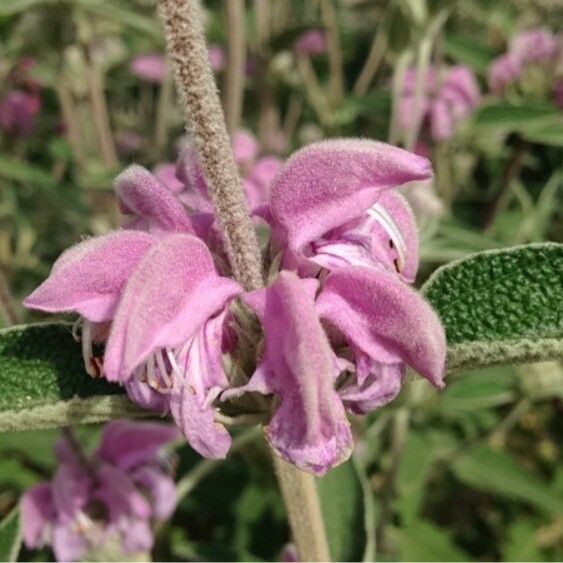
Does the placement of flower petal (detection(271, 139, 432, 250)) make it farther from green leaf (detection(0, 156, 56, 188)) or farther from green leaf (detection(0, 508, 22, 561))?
green leaf (detection(0, 156, 56, 188))

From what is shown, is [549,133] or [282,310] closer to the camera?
[282,310]

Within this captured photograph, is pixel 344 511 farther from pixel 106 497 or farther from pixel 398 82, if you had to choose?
pixel 398 82

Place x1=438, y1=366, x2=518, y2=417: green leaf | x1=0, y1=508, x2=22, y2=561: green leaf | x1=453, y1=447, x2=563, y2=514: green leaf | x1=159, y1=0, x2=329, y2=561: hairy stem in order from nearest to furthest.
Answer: x1=159, y1=0, x2=329, y2=561: hairy stem → x1=0, y1=508, x2=22, y2=561: green leaf → x1=438, y1=366, x2=518, y2=417: green leaf → x1=453, y1=447, x2=563, y2=514: green leaf

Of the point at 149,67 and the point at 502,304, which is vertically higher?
the point at 502,304

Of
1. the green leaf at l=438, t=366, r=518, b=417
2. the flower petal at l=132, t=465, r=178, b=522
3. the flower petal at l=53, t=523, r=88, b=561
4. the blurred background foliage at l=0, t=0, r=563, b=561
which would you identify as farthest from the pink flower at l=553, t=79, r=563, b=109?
the flower petal at l=53, t=523, r=88, b=561

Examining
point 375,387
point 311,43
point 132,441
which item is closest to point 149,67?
point 311,43

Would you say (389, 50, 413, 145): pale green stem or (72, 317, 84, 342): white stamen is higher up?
(72, 317, 84, 342): white stamen
